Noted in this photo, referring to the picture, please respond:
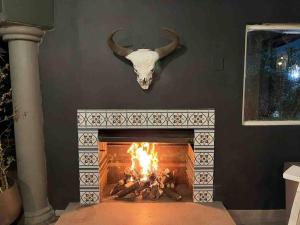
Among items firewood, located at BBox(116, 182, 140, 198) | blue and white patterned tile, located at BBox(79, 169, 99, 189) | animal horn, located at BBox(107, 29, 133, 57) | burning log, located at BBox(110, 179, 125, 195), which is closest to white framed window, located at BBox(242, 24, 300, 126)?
animal horn, located at BBox(107, 29, 133, 57)

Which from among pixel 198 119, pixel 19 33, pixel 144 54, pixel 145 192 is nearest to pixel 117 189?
pixel 145 192

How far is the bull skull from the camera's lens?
2633mm

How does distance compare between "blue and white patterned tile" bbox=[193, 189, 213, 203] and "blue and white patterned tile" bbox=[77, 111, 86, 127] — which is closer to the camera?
"blue and white patterned tile" bbox=[77, 111, 86, 127]

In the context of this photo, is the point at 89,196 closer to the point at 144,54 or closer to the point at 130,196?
the point at 130,196

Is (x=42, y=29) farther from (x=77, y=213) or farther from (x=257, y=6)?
(x=257, y=6)

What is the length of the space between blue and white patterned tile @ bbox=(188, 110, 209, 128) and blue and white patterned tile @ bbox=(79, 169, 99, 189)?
40.8 inches

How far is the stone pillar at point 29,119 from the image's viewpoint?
8.55ft

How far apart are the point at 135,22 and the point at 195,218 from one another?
185cm

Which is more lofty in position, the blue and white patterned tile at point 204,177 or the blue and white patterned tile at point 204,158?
the blue and white patterned tile at point 204,158

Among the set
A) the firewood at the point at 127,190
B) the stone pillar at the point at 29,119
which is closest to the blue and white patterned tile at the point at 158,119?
the firewood at the point at 127,190

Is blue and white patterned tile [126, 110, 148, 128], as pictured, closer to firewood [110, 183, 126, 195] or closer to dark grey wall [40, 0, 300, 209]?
dark grey wall [40, 0, 300, 209]

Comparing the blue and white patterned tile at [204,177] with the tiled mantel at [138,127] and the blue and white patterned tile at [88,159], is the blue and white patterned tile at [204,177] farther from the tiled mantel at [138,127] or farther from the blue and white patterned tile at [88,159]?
the blue and white patterned tile at [88,159]

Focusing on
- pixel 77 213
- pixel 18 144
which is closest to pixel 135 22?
pixel 18 144

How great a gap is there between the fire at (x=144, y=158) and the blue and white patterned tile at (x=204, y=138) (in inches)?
21.4
